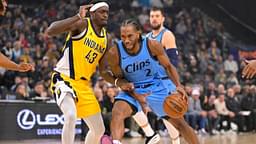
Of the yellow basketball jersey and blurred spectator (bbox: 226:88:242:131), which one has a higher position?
the yellow basketball jersey

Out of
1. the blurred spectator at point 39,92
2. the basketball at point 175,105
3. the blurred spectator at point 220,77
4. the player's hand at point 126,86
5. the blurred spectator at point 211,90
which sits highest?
the player's hand at point 126,86

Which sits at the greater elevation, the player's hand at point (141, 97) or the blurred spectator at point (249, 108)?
the player's hand at point (141, 97)

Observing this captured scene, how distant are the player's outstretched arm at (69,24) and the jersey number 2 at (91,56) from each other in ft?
1.13

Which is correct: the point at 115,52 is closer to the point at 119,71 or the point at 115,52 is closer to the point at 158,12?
the point at 119,71

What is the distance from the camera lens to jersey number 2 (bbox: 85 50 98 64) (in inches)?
285

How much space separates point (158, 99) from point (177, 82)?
2.36 feet

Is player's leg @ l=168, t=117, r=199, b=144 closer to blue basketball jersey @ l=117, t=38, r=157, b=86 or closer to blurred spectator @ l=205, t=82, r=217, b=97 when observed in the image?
blue basketball jersey @ l=117, t=38, r=157, b=86

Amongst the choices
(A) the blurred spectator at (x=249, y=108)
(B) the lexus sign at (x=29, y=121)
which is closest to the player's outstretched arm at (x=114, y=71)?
(B) the lexus sign at (x=29, y=121)

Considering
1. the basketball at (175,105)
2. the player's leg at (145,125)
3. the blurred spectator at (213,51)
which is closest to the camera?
the basketball at (175,105)

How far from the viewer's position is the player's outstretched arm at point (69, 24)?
6883mm

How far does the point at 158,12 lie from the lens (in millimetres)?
8664

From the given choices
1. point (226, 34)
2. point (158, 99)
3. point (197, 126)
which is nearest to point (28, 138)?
point (197, 126)

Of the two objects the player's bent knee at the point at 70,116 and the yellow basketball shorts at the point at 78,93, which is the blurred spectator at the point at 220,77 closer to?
the yellow basketball shorts at the point at 78,93

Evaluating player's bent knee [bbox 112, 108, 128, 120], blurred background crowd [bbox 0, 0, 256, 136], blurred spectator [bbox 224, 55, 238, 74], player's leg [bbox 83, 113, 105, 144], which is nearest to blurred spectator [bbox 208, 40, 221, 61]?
blurred background crowd [bbox 0, 0, 256, 136]
